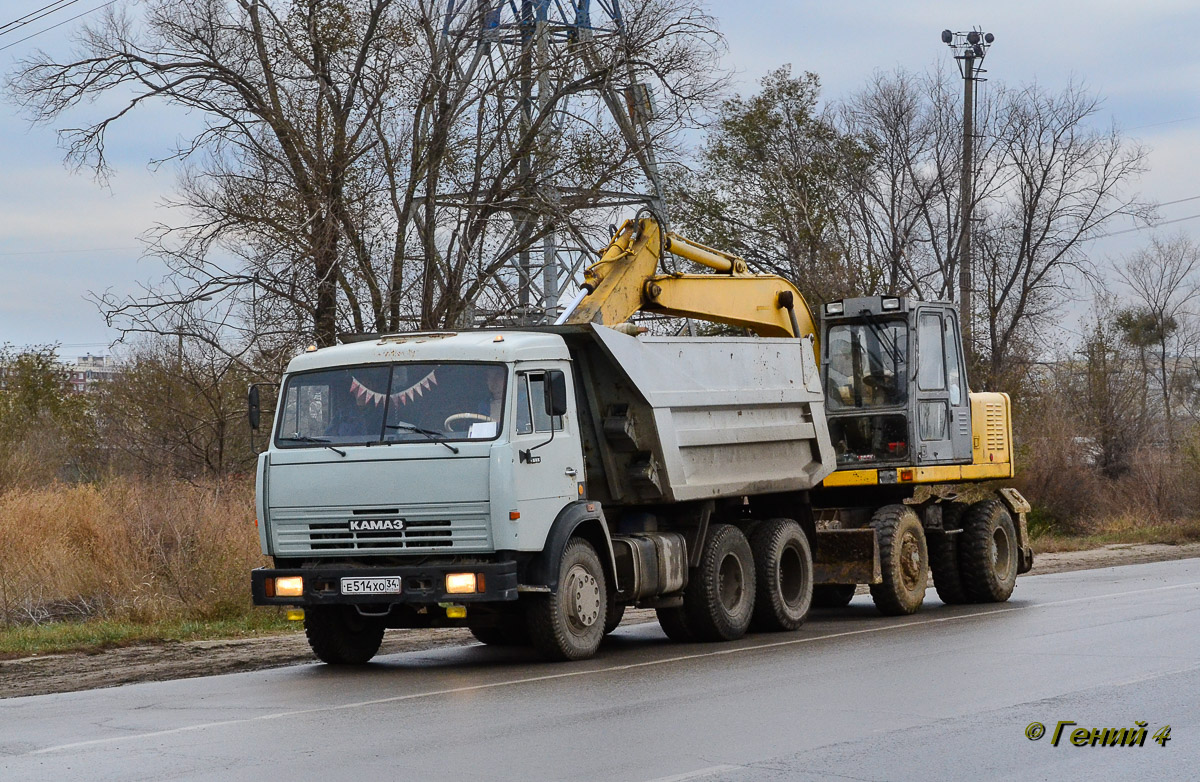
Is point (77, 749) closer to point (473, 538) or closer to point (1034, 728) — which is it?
point (473, 538)

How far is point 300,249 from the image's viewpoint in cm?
2073

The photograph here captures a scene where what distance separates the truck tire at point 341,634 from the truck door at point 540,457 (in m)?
2.01

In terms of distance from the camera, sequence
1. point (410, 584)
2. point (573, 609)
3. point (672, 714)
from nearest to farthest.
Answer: point (672, 714), point (410, 584), point (573, 609)

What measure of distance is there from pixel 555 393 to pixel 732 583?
3725 mm

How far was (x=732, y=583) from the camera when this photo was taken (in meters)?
14.7

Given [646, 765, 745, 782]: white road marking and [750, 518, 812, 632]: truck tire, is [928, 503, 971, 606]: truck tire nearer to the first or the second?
[750, 518, 812, 632]: truck tire

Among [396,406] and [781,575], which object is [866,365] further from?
[396,406]

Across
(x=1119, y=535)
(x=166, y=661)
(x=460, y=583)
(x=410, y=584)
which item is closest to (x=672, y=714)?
(x=460, y=583)

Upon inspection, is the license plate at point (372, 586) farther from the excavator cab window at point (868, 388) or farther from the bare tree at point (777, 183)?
the bare tree at point (777, 183)

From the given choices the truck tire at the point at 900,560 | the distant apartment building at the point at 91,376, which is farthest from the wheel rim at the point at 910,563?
the distant apartment building at the point at 91,376

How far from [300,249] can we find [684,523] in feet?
29.4

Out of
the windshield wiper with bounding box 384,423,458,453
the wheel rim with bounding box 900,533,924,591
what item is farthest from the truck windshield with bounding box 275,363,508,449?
the wheel rim with bounding box 900,533,924,591

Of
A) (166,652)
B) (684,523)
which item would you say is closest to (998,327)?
(684,523)

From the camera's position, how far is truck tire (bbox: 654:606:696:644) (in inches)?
563
